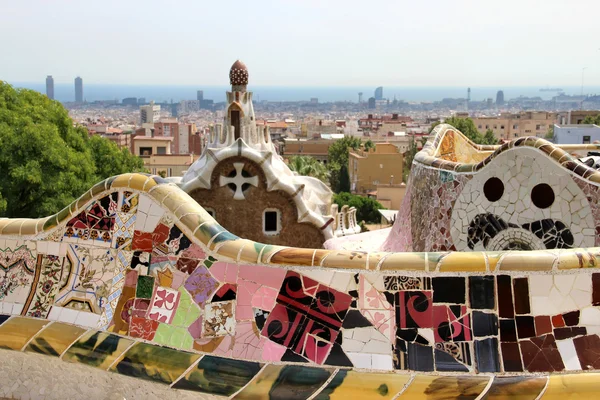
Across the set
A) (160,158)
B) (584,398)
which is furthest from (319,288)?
(160,158)

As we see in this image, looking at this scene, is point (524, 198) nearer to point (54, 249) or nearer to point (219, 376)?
point (219, 376)

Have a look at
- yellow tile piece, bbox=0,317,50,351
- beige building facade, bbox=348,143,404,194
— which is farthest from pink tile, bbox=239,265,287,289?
beige building facade, bbox=348,143,404,194

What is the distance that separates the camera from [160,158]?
161ft

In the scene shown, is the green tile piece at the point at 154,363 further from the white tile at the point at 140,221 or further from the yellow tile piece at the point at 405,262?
the yellow tile piece at the point at 405,262

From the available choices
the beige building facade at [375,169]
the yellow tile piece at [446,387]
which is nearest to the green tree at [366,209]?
the beige building facade at [375,169]

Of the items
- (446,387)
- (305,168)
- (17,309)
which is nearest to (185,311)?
(17,309)

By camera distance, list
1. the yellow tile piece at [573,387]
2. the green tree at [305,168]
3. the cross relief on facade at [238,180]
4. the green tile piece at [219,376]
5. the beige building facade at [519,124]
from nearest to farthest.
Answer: the yellow tile piece at [573,387] → the green tile piece at [219,376] → the cross relief on facade at [238,180] → the green tree at [305,168] → the beige building facade at [519,124]

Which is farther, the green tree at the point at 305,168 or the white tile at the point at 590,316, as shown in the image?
the green tree at the point at 305,168

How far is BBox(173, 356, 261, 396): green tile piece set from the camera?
14.1 ft

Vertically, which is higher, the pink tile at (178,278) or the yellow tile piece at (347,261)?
the yellow tile piece at (347,261)

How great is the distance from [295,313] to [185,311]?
2.11 ft

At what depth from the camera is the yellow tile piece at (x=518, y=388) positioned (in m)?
3.97

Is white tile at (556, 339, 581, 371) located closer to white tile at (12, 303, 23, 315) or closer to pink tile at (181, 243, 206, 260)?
pink tile at (181, 243, 206, 260)

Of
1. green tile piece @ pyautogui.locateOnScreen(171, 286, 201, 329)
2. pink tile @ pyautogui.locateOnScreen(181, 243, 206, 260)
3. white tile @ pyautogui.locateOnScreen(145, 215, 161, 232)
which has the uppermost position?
white tile @ pyautogui.locateOnScreen(145, 215, 161, 232)
